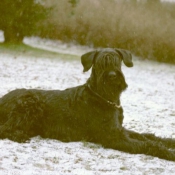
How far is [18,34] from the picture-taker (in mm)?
18766

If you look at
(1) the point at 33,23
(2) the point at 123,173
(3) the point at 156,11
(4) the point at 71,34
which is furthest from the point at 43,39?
(2) the point at 123,173

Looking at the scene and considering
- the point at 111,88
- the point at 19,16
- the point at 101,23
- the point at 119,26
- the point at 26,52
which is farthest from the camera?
the point at 101,23

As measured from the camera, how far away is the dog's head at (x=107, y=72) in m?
4.48

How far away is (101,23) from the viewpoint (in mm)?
20250

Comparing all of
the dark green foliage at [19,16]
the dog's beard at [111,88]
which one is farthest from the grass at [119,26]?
the dog's beard at [111,88]

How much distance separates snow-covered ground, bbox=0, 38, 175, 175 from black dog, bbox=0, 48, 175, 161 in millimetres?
131

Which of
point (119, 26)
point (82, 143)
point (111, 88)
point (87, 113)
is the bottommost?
point (82, 143)

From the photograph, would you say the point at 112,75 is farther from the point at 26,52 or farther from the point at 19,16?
the point at 19,16

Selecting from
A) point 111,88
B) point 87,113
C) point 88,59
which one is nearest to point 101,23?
point 88,59

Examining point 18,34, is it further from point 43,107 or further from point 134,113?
point 43,107

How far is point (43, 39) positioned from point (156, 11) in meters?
6.45

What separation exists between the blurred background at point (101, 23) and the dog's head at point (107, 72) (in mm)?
13694

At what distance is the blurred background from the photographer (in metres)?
18.1

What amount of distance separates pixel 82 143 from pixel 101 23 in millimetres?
15934
